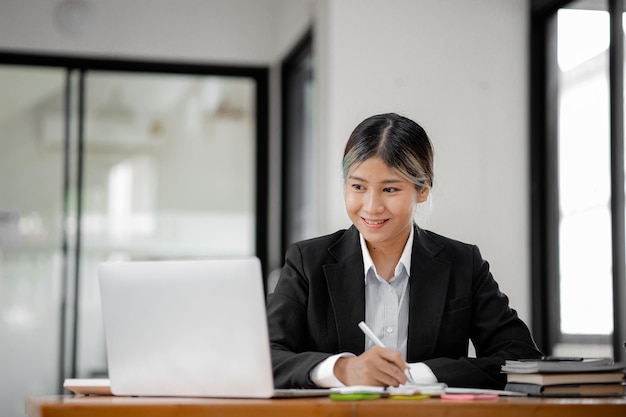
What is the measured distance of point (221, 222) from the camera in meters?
5.84

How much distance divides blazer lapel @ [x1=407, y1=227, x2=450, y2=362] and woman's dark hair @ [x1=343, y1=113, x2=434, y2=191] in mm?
186

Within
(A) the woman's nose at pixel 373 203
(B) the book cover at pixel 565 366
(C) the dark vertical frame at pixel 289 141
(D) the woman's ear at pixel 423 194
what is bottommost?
Result: (B) the book cover at pixel 565 366

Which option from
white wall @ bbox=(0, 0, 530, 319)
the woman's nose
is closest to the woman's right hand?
the woman's nose

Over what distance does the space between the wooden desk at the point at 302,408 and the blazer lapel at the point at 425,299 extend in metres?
0.69

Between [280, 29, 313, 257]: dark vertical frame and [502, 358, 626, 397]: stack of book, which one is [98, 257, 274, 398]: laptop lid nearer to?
[502, 358, 626, 397]: stack of book

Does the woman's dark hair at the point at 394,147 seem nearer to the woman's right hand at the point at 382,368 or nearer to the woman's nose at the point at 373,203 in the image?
the woman's nose at the point at 373,203

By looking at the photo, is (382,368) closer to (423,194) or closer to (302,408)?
(302,408)

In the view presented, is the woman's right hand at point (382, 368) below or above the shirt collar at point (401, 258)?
below

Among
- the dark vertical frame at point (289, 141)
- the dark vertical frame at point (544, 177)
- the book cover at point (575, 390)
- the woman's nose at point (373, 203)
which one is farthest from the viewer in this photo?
the dark vertical frame at point (289, 141)

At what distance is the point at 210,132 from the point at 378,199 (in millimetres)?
3596

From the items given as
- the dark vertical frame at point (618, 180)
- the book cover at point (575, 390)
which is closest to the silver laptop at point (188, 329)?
the book cover at point (575, 390)

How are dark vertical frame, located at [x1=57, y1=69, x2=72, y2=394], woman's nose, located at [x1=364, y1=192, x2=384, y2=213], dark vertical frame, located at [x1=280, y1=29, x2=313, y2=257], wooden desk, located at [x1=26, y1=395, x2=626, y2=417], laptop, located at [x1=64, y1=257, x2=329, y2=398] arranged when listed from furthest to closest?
dark vertical frame, located at [x1=280, y1=29, x2=313, y2=257], dark vertical frame, located at [x1=57, y1=69, x2=72, y2=394], woman's nose, located at [x1=364, y1=192, x2=384, y2=213], laptop, located at [x1=64, y1=257, x2=329, y2=398], wooden desk, located at [x1=26, y1=395, x2=626, y2=417]

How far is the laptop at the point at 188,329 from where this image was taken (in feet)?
5.79

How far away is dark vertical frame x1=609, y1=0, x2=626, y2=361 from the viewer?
3.79 m
